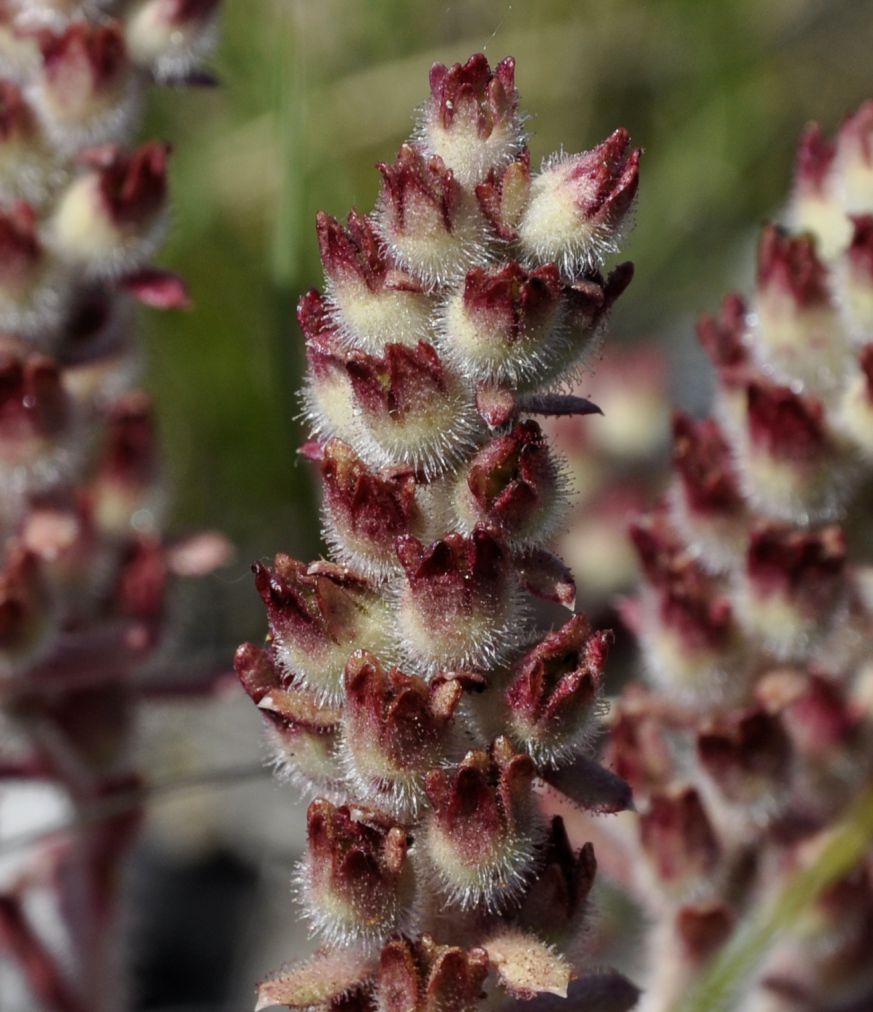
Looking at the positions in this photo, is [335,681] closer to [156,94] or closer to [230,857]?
[230,857]

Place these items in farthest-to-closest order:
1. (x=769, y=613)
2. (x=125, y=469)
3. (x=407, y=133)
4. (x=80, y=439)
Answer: (x=407, y=133) < (x=125, y=469) < (x=80, y=439) < (x=769, y=613)

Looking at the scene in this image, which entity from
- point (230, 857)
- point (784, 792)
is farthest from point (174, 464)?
point (784, 792)

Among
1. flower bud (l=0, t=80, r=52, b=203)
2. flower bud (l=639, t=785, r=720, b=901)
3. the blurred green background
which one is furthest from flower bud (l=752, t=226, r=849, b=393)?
the blurred green background

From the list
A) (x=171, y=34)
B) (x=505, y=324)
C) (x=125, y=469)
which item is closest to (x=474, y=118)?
(x=505, y=324)

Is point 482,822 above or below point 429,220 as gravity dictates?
Result: below

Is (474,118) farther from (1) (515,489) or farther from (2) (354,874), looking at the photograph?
(2) (354,874)

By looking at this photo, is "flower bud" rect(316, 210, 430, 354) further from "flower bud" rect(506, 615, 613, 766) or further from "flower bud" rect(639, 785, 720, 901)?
"flower bud" rect(639, 785, 720, 901)

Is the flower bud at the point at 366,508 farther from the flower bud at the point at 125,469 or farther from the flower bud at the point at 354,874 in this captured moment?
the flower bud at the point at 125,469
